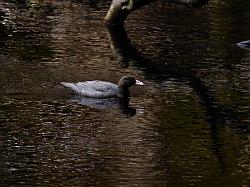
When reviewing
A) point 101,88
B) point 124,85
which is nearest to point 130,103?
point 124,85

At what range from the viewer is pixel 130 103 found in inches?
645

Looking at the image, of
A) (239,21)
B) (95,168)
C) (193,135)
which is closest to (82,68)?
(193,135)

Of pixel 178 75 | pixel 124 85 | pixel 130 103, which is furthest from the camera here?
pixel 178 75

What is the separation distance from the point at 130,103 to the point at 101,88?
66 centimetres

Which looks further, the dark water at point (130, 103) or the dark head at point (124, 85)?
the dark head at point (124, 85)

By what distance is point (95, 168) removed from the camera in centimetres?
1260

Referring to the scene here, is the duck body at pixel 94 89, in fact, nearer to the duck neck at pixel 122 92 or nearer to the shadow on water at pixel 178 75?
the duck neck at pixel 122 92

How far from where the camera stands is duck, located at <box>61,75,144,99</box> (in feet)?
54.0

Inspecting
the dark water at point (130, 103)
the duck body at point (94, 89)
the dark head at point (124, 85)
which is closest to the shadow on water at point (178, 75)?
the dark water at point (130, 103)

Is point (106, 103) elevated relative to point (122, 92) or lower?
lower

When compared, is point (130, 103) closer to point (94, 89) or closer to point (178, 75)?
point (94, 89)

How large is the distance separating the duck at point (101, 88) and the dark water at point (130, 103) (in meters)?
0.19

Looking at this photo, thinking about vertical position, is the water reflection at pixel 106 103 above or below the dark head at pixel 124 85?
below

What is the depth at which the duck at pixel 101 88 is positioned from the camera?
54.0ft
